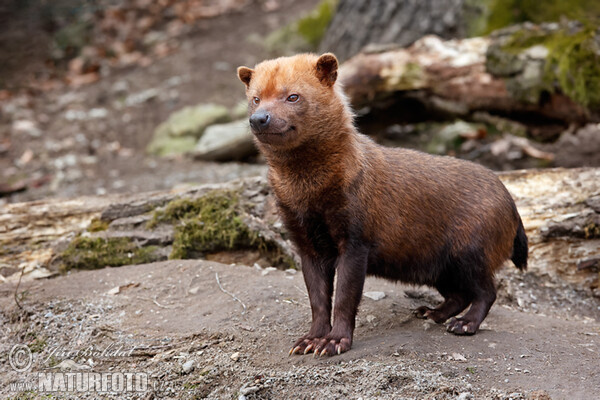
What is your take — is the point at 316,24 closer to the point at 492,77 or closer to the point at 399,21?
the point at 399,21

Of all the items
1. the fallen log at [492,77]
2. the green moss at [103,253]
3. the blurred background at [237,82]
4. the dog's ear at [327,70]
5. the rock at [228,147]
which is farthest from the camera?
the rock at [228,147]

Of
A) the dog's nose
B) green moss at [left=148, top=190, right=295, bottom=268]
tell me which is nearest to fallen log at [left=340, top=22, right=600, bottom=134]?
green moss at [left=148, top=190, right=295, bottom=268]

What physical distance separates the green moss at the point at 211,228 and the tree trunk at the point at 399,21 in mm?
4874

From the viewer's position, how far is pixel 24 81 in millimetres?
12500

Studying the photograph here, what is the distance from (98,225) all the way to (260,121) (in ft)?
8.81

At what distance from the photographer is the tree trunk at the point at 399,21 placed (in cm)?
946

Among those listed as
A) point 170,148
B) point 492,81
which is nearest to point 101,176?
point 170,148

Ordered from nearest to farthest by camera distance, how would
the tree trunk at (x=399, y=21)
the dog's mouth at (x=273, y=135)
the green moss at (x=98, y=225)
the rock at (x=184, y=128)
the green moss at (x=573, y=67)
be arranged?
the dog's mouth at (x=273, y=135)
the green moss at (x=98, y=225)
the green moss at (x=573, y=67)
the tree trunk at (x=399, y=21)
the rock at (x=184, y=128)

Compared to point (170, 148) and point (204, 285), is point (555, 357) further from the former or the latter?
point (170, 148)

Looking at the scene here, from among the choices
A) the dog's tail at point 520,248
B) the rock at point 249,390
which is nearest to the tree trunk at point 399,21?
the dog's tail at point 520,248

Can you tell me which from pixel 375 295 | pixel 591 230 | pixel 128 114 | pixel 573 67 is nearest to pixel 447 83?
pixel 573 67

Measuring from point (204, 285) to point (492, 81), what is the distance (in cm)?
463

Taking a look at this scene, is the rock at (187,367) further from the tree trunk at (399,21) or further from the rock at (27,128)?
the rock at (27,128)

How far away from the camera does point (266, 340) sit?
415cm
